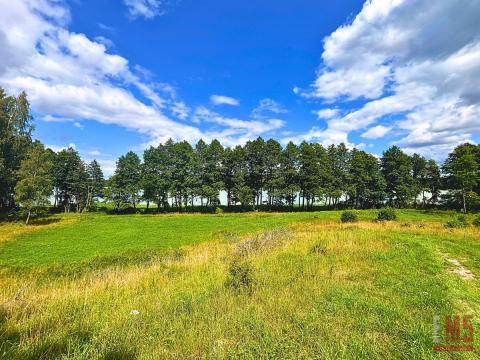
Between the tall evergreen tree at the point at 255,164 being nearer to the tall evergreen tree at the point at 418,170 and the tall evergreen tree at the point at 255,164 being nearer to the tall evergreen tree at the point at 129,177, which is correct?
the tall evergreen tree at the point at 129,177

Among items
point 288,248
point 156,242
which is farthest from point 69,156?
point 288,248

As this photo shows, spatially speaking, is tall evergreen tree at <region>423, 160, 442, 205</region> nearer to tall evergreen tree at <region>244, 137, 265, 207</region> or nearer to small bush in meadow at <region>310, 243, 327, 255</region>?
tall evergreen tree at <region>244, 137, 265, 207</region>

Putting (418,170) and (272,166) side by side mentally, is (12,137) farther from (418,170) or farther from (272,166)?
(418,170)

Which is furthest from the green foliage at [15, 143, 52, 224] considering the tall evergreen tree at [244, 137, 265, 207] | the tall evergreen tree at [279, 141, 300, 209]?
the tall evergreen tree at [279, 141, 300, 209]

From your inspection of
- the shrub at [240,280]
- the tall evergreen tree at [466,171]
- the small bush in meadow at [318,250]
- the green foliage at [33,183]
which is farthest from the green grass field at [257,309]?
the tall evergreen tree at [466,171]

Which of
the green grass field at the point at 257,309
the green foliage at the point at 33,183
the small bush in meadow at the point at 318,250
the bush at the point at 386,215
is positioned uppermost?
the green foliage at the point at 33,183

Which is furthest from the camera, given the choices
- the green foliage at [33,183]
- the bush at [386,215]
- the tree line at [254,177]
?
the tree line at [254,177]

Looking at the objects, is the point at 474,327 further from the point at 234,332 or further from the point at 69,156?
the point at 69,156

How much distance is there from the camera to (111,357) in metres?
5.49

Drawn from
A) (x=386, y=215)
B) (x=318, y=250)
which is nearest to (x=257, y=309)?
(x=318, y=250)

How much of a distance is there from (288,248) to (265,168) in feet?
192

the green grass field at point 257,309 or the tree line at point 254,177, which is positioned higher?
the tree line at point 254,177

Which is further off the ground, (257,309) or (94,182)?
(94,182)

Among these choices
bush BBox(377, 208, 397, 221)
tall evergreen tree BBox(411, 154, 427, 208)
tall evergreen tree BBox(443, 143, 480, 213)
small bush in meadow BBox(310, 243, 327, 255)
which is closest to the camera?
small bush in meadow BBox(310, 243, 327, 255)
